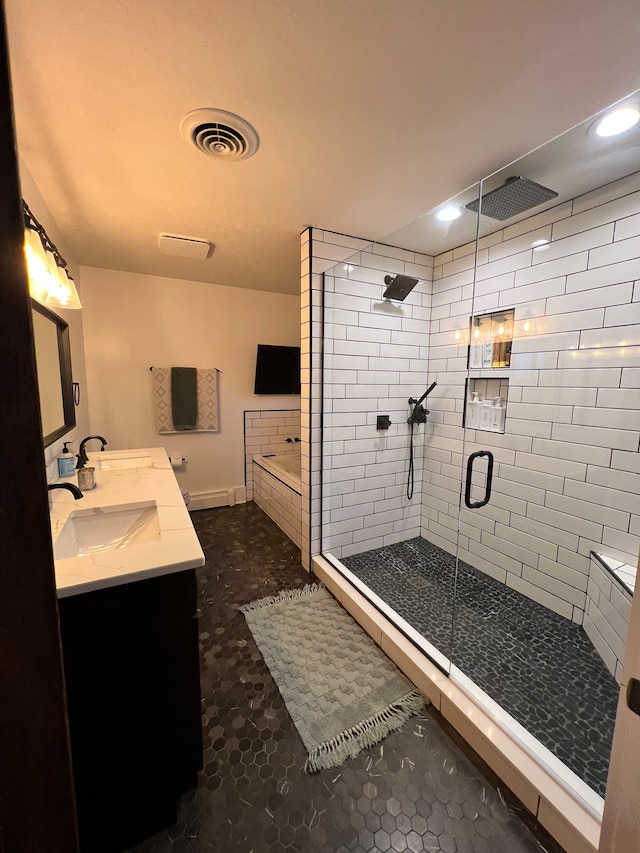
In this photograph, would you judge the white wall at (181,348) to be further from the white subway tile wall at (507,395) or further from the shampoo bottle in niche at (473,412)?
the shampoo bottle in niche at (473,412)

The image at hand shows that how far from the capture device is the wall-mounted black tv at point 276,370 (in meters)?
3.63

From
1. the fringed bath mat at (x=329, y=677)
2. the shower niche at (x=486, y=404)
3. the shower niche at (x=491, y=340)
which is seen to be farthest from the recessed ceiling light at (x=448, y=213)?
the fringed bath mat at (x=329, y=677)

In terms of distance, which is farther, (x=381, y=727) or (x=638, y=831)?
(x=381, y=727)

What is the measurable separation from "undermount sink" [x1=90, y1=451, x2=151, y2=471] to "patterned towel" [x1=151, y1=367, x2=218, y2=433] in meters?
0.89

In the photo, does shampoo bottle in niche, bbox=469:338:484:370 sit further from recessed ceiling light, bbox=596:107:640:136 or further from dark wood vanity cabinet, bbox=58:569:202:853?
dark wood vanity cabinet, bbox=58:569:202:853

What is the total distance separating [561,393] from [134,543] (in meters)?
2.41

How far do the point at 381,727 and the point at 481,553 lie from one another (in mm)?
1414

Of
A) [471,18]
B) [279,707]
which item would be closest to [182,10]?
[471,18]

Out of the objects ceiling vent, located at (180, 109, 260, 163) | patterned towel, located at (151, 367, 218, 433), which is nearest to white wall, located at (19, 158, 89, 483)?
patterned towel, located at (151, 367, 218, 433)

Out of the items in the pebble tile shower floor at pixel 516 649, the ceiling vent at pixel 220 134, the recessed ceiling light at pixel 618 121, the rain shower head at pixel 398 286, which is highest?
the recessed ceiling light at pixel 618 121

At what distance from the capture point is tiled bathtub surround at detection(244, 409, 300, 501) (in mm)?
3723

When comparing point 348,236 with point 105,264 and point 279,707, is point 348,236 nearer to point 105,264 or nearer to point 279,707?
point 105,264

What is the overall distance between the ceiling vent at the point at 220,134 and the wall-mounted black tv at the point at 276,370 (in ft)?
7.29

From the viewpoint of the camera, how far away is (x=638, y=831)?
53 cm
